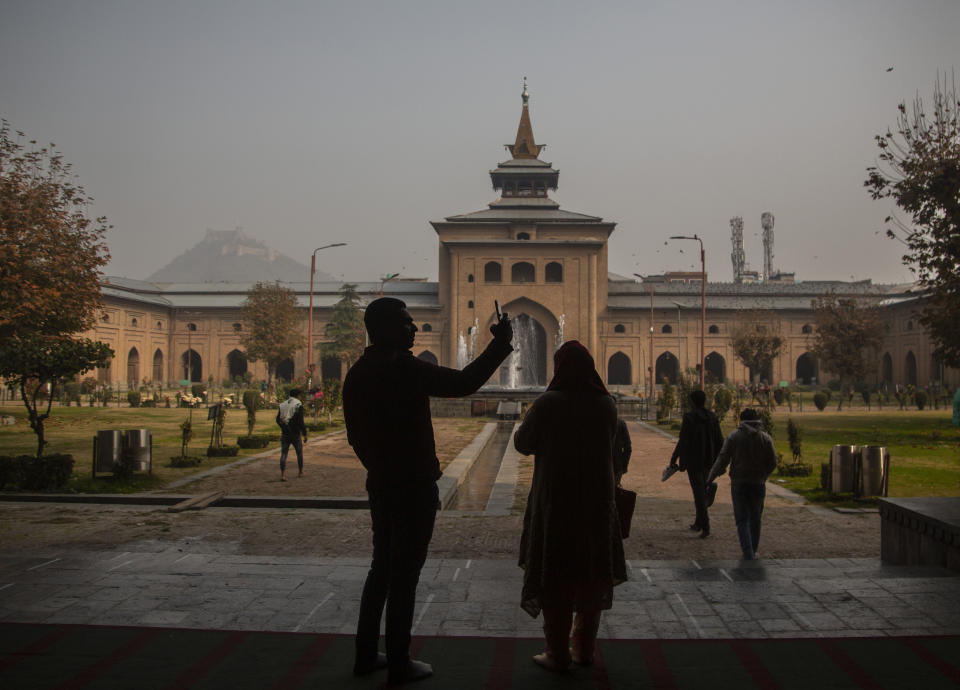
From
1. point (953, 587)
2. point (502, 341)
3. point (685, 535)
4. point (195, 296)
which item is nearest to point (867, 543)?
point (685, 535)

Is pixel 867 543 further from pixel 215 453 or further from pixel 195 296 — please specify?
pixel 195 296

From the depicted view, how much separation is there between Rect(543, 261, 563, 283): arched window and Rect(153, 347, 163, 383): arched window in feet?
87.8

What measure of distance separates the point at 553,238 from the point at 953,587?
4215 cm

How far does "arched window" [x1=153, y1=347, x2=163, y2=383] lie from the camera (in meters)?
51.0

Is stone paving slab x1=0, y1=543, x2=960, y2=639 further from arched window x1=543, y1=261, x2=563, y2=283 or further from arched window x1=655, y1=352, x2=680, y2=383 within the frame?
arched window x1=655, y1=352, x2=680, y2=383

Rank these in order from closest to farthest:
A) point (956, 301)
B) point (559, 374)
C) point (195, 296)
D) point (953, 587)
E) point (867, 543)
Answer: point (559, 374), point (953, 587), point (867, 543), point (956, 301), point (195, 296)

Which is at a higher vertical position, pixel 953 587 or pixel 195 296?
pixel 195 296

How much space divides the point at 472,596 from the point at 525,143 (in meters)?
50.5

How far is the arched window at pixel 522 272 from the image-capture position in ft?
147

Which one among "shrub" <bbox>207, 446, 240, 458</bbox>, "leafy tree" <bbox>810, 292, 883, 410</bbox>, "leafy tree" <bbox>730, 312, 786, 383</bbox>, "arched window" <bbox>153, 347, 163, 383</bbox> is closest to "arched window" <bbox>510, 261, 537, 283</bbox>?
"leafy tree" <bbox>730, 312, 786, 383</bbox>

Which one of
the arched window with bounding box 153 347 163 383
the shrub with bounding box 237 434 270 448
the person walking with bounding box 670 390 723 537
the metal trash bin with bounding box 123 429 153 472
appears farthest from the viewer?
the arched window with bounding box 153 347 163 383

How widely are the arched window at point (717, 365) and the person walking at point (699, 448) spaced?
4260 cm

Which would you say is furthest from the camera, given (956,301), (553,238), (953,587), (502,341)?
(553,238)

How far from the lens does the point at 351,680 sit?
11.0 feet
